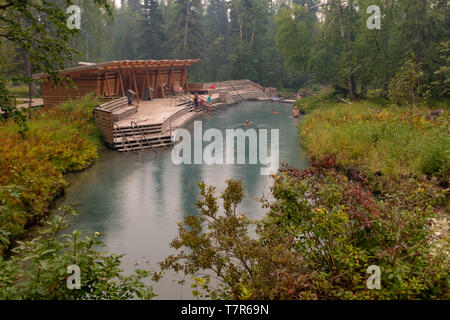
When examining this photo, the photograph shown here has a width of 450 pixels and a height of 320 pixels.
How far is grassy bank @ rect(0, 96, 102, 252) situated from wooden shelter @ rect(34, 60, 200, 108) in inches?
141

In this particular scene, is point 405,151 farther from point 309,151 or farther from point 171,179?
point 171,179

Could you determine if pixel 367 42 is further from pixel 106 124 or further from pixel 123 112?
pixel 106 124

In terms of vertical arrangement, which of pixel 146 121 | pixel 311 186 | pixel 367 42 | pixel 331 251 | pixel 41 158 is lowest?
pixel 41 158

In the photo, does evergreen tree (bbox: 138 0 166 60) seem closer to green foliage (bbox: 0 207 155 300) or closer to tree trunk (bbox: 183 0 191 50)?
tree trunk (bbox: 183 0 191 50)

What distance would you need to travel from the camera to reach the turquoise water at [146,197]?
1059 cm

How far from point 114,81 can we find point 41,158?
18.4 metres

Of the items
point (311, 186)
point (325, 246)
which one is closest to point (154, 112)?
point (311, 186)

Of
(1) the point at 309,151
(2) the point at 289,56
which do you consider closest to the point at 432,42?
(2) the point at 289,56

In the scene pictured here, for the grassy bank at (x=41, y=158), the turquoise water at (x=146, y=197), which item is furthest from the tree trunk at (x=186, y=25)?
the turquoise water at (x=146, y=197)

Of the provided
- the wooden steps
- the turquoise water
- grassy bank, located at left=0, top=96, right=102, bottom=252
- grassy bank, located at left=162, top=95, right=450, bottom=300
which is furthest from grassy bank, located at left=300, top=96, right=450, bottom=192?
the wooden steps

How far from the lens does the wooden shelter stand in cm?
2888

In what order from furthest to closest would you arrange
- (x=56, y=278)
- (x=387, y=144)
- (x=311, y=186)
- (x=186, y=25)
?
(x=186, y=25)
(x=387, y=144)
(x=311, y=186)
(x=56, y=278)

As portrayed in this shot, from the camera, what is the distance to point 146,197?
14.8m
